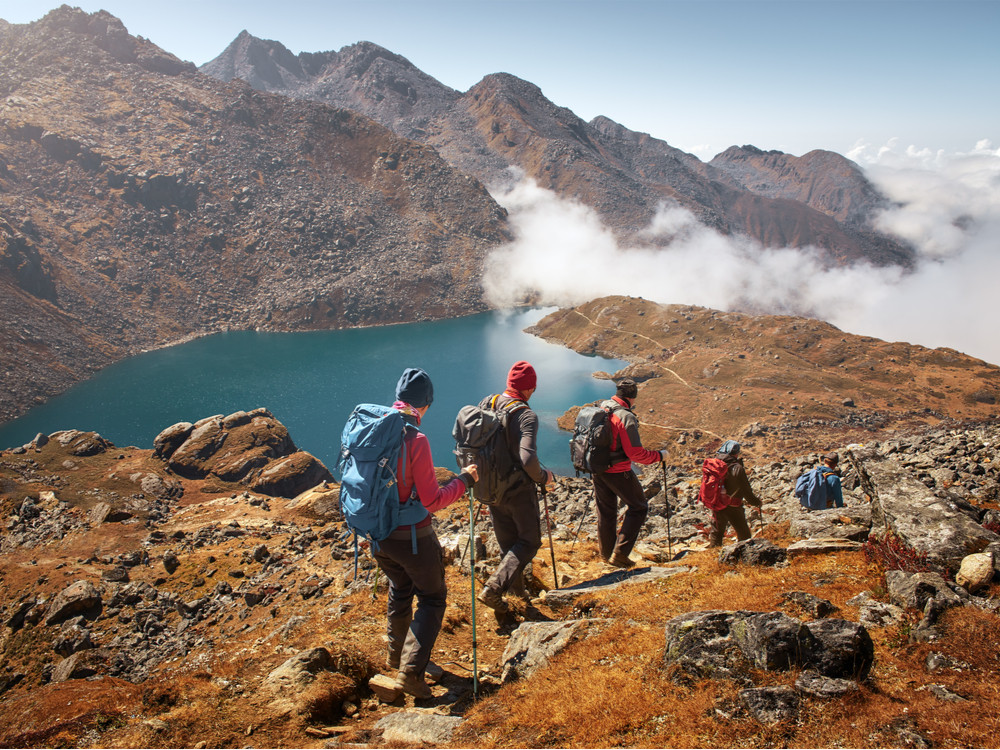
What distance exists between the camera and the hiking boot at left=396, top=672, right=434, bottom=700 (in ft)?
18.6

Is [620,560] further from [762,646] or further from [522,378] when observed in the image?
[762,646]

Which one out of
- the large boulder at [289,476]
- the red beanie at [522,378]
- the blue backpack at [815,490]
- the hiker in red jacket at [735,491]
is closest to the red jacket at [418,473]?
the red beanie at [522,378]

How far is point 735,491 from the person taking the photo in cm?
928

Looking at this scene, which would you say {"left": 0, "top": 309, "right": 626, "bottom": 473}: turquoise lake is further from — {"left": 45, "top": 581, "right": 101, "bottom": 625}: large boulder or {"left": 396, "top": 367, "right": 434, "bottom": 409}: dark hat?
{"left": 396, "top": 367, "right": 434, "bottom": 409}: dark hat

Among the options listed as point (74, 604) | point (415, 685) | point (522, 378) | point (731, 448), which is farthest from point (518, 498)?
point (74, 604)

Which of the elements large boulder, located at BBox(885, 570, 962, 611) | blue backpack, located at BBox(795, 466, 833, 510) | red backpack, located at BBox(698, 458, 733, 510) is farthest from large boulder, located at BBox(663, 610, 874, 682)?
blue backpack, located at BBox(795, 466, 833, 510)

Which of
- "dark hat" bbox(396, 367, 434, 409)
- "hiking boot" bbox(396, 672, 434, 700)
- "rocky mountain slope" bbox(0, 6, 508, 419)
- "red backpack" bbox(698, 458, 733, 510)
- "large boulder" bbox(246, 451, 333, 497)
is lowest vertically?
"large boulder" bbox(246, 451, 333, 497)

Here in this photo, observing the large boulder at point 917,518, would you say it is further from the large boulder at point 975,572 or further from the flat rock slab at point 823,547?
the flat rock slab at point 823,547

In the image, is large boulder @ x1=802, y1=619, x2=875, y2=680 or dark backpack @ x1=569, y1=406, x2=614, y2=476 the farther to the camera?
dark backpack @ x1=569, y1=406, x2=614, y2=476

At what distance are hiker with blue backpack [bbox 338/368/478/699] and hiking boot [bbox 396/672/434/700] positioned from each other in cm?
1

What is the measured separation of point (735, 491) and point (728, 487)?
14 centimetres

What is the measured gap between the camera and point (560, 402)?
7156 cm

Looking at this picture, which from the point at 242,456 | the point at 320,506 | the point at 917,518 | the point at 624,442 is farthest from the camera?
the point at 242,456

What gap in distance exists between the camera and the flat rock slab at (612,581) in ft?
25.2
